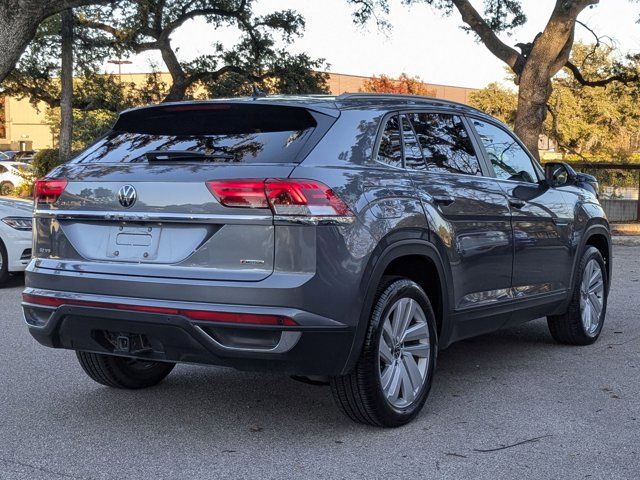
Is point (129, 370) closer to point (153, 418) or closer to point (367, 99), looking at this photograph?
point (153, 418)

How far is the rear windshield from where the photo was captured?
15.1 ft

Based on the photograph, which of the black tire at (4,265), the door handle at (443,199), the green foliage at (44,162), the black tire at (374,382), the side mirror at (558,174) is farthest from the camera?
the green foliage at (44,162)

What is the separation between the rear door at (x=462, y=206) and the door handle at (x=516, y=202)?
0.08 meters

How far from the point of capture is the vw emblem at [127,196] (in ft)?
15.1

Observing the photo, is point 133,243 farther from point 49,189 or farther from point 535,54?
point 535,54

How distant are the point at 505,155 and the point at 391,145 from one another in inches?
62.8

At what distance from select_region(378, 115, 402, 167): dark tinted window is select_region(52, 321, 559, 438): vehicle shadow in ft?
4.86

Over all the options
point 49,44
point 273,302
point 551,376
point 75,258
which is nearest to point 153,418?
point 75,258

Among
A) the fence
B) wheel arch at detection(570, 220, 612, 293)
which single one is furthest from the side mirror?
the fence

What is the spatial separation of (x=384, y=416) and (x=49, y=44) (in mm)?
27476

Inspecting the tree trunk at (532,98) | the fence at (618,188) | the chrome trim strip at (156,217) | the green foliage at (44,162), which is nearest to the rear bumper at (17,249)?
the chrome trim strip at (156,217)

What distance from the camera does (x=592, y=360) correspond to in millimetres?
6824

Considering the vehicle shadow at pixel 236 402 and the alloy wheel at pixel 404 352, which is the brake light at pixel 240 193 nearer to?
the alloy wheel at pixel 404 352

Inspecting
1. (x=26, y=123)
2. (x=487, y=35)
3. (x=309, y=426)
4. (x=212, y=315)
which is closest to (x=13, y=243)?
(x=309, y=426)
